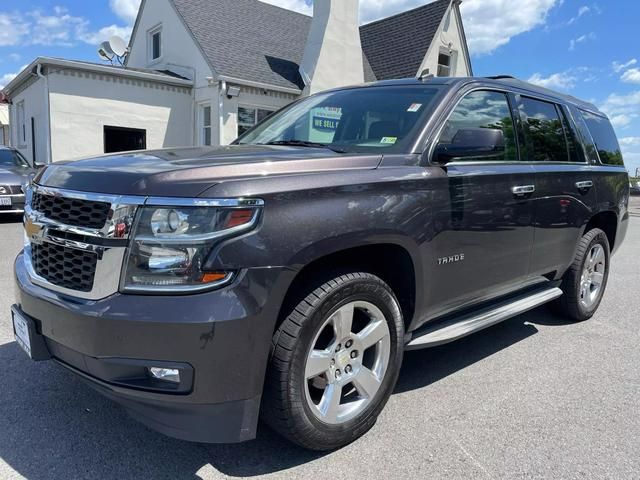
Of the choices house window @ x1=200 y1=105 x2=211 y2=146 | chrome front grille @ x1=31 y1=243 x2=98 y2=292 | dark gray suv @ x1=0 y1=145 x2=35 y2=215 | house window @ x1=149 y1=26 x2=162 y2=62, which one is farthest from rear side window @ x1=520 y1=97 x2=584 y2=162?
house window @ x1=149 y1=26 x2=162 y2=62

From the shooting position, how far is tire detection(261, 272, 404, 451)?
2277 mm

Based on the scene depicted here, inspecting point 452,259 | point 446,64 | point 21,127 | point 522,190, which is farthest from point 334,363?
point 446,64

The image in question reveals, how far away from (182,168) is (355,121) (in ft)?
5.09

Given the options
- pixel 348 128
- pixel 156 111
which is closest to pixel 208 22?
pixel 156 111

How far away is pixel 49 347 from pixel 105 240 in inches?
27.3

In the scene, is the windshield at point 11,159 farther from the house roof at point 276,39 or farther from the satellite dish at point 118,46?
the satellite dish at point 118,46

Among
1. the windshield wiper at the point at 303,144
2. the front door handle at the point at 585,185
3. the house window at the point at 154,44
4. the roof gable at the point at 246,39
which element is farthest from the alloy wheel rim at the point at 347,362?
the house window at the point at 154,44

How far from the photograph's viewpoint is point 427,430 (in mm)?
2805

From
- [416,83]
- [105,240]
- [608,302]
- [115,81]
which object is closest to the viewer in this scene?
[105,240]

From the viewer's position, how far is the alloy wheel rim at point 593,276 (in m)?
4.74

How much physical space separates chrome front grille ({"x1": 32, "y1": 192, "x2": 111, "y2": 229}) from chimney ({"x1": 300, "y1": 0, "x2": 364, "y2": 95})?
14.0m

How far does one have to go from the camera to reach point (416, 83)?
11.6ft

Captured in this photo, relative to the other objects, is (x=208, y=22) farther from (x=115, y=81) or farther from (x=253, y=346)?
(x=253, y=346)

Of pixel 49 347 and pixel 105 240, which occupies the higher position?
pixel 105 240
